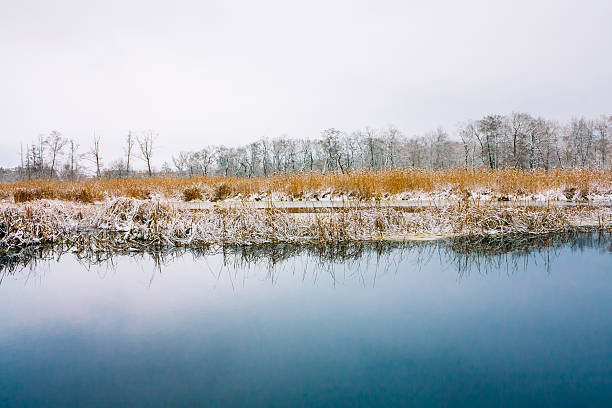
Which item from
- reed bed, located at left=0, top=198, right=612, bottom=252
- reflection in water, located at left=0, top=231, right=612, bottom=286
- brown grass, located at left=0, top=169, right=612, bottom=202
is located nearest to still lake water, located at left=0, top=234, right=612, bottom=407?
reflection in water, located at left=0, top=231, right=612, bottom=286

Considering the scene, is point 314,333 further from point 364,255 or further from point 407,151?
point 407,151

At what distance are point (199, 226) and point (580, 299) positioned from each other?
7.17m

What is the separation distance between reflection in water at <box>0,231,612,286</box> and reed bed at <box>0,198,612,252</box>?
0.31 metres

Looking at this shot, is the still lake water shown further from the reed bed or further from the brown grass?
the brown grass

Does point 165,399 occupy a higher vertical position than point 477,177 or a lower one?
lower

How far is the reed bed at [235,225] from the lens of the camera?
809 centimetres

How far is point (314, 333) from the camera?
3834 mm

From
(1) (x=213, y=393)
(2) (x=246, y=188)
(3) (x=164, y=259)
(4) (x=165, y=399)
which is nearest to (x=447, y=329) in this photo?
(1) (x=213, y=393)

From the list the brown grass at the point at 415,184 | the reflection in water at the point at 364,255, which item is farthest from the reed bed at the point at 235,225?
the brown grass at the point at 415,184

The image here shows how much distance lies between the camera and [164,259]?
7191 mm

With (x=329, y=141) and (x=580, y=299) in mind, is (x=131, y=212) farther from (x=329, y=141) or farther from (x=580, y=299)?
(x=329, y=141)

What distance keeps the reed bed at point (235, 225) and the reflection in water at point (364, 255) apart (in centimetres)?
31

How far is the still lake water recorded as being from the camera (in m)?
2.84

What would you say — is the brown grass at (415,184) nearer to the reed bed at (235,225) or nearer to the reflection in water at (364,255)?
the reed bed at (235,225)
